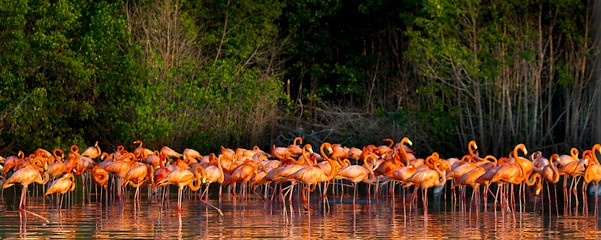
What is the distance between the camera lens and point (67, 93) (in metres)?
31.8

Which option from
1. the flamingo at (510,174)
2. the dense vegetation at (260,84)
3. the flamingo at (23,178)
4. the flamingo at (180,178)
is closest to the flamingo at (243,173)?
the flamingo at (180,178)

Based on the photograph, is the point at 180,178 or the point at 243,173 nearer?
the point at 180,178

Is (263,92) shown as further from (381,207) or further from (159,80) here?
(381,207)

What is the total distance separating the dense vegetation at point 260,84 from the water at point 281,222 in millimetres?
11260

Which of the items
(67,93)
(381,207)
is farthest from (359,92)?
(381,207)

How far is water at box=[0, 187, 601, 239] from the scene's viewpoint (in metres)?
14.8

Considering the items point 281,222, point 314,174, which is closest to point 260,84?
point 314,174

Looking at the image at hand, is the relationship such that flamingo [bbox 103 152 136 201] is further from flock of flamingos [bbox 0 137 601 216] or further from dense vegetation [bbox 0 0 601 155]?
dense vegetation [bbox 0 0 601 155]

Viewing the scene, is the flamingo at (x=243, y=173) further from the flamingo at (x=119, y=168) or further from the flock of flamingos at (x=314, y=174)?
the flamingo at (x=119, y=168)

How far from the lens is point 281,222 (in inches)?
642

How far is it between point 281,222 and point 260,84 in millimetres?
18320

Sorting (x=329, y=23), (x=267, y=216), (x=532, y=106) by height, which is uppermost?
(x=329, y=23)

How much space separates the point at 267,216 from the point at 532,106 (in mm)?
15428

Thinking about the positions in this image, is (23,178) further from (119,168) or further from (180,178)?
(180,178)
